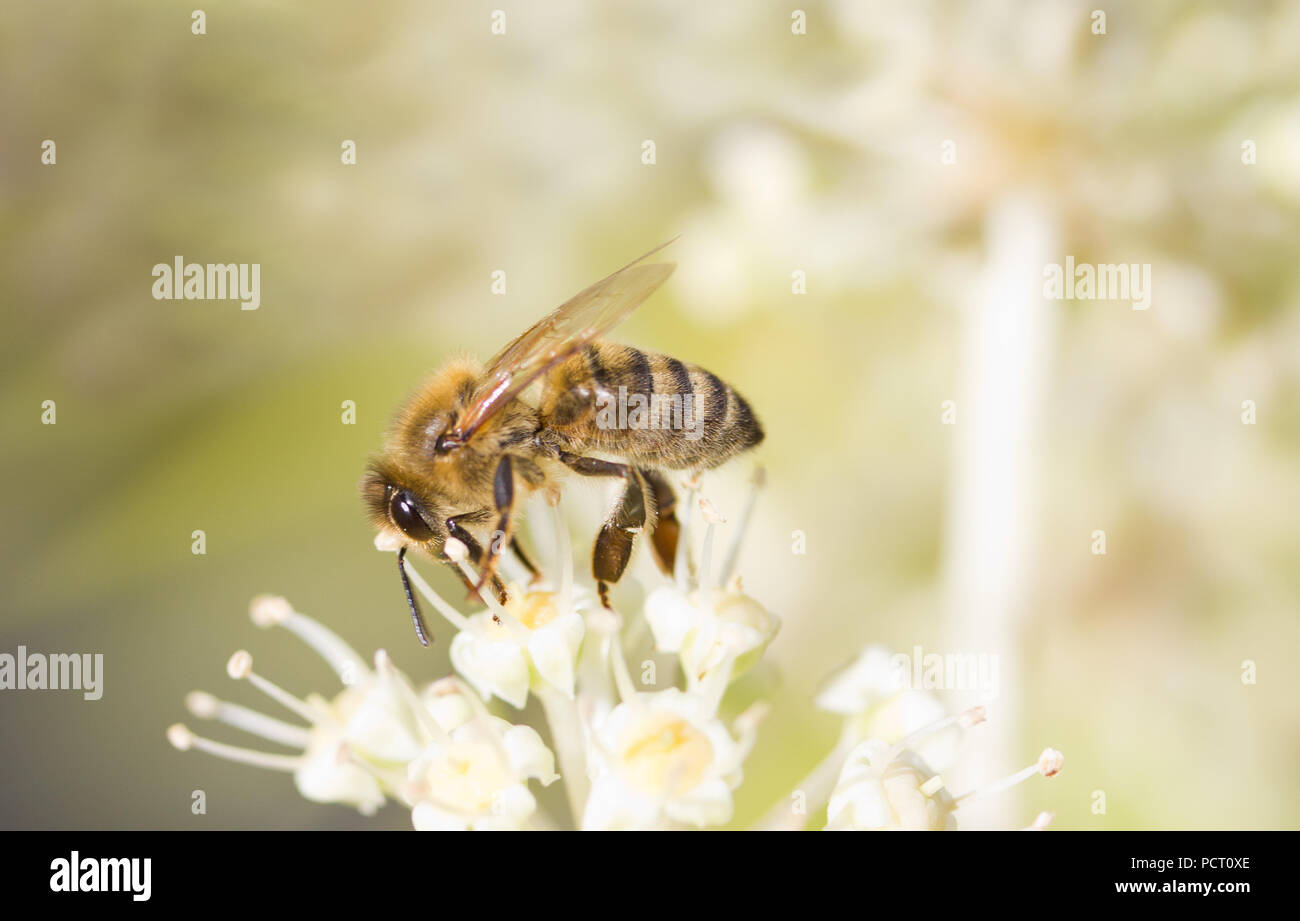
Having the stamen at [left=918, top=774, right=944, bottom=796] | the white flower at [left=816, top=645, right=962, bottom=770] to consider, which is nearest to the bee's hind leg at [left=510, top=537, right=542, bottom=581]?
the white flower at [left=816, top=645, right=962, bottom=770]

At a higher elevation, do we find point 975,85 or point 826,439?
point 975,85

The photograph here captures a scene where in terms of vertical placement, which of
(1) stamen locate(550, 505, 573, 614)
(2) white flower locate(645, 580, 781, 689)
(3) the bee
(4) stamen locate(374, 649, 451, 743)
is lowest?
(4) stamen locate(374, 649, 451, 743)

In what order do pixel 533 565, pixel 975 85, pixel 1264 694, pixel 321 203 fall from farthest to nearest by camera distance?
1. pixel 321 203
2. pixel 1264 694
3. pixel 975 85
4. pixel 533 565

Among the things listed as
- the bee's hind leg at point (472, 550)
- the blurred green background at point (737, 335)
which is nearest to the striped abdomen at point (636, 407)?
the bee's hind leg at point (472, 550)

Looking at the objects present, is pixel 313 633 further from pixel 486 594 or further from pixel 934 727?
pixel 934 727

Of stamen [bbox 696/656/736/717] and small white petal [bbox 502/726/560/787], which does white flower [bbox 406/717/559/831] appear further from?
stamen [bbox 696/656/736/717]

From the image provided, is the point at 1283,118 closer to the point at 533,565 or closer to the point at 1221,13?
the point at 1221,13

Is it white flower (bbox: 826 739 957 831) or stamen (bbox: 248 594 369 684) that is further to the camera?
stamen (bbox: 248 594 369 684)

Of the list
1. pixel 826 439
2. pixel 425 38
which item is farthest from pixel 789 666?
pixel 425 38
